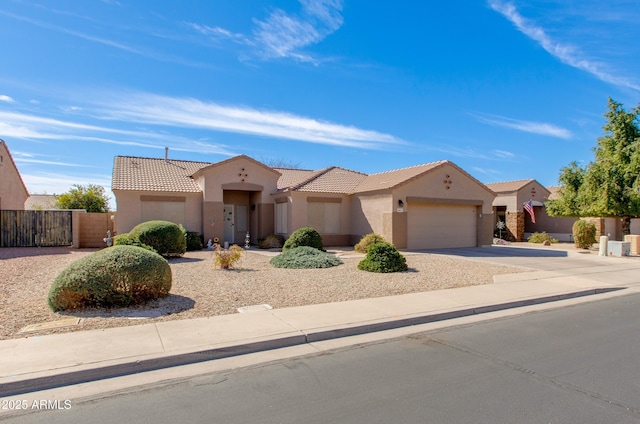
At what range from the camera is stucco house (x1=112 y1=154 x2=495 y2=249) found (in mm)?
20500

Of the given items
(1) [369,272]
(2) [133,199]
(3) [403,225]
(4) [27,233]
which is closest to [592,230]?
(3) [403,225]

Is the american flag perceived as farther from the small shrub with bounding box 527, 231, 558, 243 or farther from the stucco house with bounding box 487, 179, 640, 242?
the small shrub with bounding box 527, 231, 558, 243

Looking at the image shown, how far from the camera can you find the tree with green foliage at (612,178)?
69.9ft

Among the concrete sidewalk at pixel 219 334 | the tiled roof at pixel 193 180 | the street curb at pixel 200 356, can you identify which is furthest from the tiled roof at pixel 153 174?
the street curb at pixel 200 356

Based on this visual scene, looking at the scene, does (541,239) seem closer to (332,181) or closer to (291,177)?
(332,181)

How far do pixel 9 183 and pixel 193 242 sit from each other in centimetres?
1332

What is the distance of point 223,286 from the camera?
33.8 ft

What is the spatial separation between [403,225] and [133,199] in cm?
1317

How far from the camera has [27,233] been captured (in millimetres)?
20469

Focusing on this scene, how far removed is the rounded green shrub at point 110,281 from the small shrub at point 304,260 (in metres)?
Answer: 6.07

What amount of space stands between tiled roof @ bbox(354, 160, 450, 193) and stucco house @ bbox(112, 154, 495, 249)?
7 centimetres

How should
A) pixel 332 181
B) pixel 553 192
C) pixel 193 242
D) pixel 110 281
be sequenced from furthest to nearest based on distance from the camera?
1. pixel 553 192
2. pixel 332 181
3. pixel 193 242
4. pixel 110 281

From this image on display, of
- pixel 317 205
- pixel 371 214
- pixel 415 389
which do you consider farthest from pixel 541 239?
pixel 415 389

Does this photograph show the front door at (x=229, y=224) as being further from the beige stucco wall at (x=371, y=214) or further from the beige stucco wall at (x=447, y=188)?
the beige stucco wall at (x=447, y=188)
